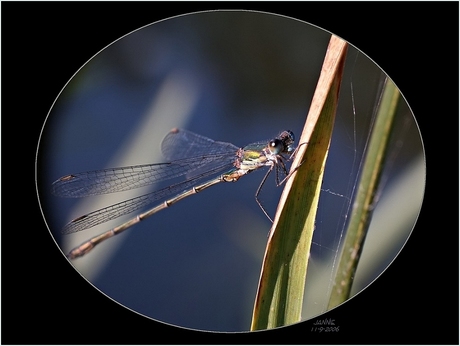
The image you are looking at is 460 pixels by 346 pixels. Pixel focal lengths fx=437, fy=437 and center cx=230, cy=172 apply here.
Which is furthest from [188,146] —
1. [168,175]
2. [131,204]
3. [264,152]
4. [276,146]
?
[276,146]

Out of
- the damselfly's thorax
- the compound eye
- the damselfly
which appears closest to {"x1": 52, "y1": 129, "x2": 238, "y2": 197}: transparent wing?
the damselfly

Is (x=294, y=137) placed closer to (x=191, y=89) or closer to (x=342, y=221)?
(x=342, y=221)

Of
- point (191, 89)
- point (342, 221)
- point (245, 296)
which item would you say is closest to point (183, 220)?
point (245, 296)

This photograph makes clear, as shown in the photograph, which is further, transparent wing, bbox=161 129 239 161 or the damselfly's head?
transparent wing, bbox=161 129 239 161

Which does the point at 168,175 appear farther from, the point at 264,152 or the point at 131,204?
the point at 264,152

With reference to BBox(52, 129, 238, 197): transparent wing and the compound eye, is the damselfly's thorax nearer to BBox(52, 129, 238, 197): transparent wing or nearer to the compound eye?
the compound eye

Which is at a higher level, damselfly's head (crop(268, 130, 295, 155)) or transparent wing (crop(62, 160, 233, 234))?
damselfly's head (crop(268, 130, 295, 155))
